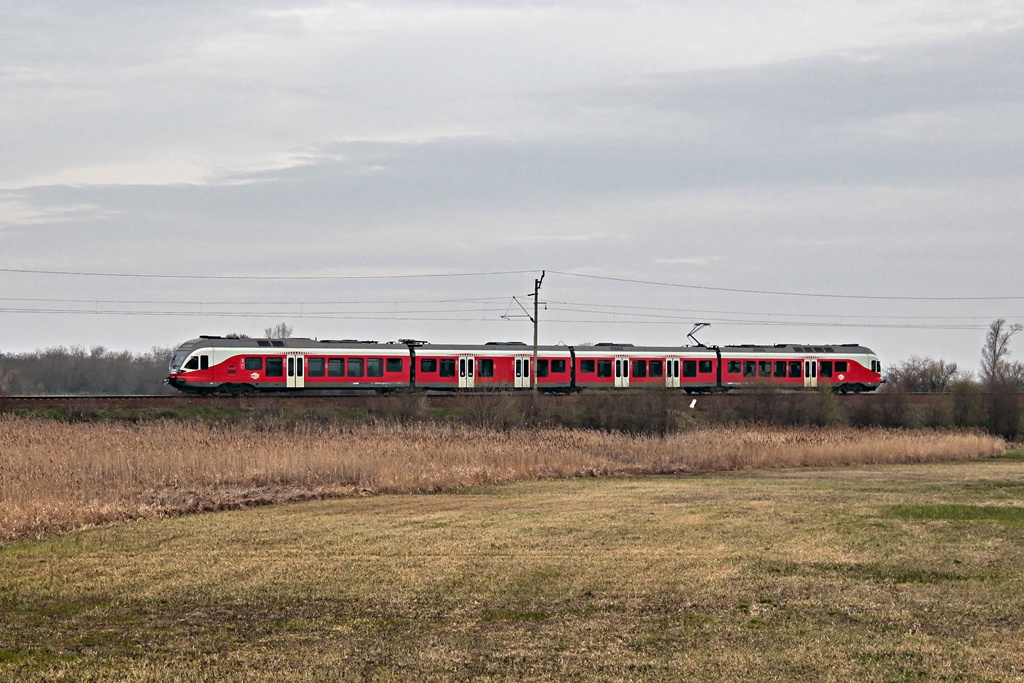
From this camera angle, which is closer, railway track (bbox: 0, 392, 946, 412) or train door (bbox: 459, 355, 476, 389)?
railway track (bbox: 0, 392, 946, 412)

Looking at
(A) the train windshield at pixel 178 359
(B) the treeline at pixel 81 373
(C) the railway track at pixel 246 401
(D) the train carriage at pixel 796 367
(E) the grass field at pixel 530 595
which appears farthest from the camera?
(B) the treeline at pixel 81 373

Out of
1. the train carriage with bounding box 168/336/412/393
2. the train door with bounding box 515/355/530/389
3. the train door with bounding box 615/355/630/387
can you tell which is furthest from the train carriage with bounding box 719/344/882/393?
the train carriage with bounding box 168/336/412/393

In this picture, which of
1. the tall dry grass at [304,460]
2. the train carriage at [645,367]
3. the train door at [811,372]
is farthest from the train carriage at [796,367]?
the tall dry grass at [304,460]

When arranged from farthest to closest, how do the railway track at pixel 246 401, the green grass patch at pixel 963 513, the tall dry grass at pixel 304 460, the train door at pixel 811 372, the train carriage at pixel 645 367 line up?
the train door at pixel 811 372 < the train carriage at pixel 645 367 < the railway track at pixel 246 401 < the tall dry grass at pixel 304 460 < the green grass patch at pixel 963 513

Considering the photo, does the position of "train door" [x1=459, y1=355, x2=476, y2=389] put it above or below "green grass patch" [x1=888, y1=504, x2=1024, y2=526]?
above

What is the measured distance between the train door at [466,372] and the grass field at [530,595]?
108ft

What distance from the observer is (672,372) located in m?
56.9

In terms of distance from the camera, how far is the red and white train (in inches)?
1969

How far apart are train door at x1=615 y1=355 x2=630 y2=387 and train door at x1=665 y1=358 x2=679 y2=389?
2034mm

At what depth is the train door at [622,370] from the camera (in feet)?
184

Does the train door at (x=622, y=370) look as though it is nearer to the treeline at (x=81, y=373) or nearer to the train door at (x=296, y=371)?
the train door at (x=296, y=371)

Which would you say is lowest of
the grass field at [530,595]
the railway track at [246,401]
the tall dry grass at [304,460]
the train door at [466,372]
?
the grass field at [530,595]

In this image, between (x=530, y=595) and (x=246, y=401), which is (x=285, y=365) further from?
(x=530, y=595)

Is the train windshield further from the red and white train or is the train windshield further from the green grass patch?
the green grass patch
